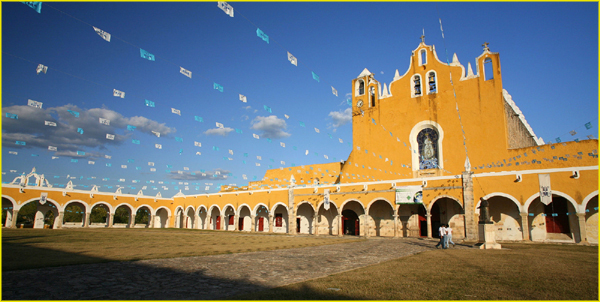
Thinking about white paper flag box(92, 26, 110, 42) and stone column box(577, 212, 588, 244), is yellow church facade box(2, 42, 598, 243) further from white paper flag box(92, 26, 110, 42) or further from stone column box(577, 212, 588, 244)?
white paper flag box(92, 26, 110, 42)

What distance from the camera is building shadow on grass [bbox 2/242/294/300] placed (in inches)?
181

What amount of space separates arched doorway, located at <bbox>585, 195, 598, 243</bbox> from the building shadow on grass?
701 inches

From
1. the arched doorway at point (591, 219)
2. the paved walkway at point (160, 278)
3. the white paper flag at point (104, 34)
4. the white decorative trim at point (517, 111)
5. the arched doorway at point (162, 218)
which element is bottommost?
the arched doorway at point (162, 218)

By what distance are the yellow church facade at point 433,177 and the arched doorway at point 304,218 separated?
0.08 metres

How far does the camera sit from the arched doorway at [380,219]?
2233 cm

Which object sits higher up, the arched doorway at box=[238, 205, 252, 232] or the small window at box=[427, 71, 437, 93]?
the small window at box=[427, 71, 437, 93]

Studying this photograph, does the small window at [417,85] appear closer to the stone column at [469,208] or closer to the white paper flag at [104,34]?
the stone column at [469,208]

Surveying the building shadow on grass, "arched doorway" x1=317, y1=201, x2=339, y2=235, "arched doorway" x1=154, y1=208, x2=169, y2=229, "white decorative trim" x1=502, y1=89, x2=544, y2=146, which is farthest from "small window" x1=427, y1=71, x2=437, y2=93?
"arched doorway" x1=154, y1=208, x2=169, y2=229

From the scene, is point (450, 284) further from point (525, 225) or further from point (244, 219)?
point (244, 219)

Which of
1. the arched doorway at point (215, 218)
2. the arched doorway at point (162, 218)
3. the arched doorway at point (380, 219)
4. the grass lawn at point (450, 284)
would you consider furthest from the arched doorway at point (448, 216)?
the arched doorway at point (162, 218)

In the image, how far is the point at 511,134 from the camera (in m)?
21.8

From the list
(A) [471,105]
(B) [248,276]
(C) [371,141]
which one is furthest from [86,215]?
(A) [471,105]

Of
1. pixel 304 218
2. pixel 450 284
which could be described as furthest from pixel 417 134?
pixel 450 284

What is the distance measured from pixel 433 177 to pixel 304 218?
11.7m
